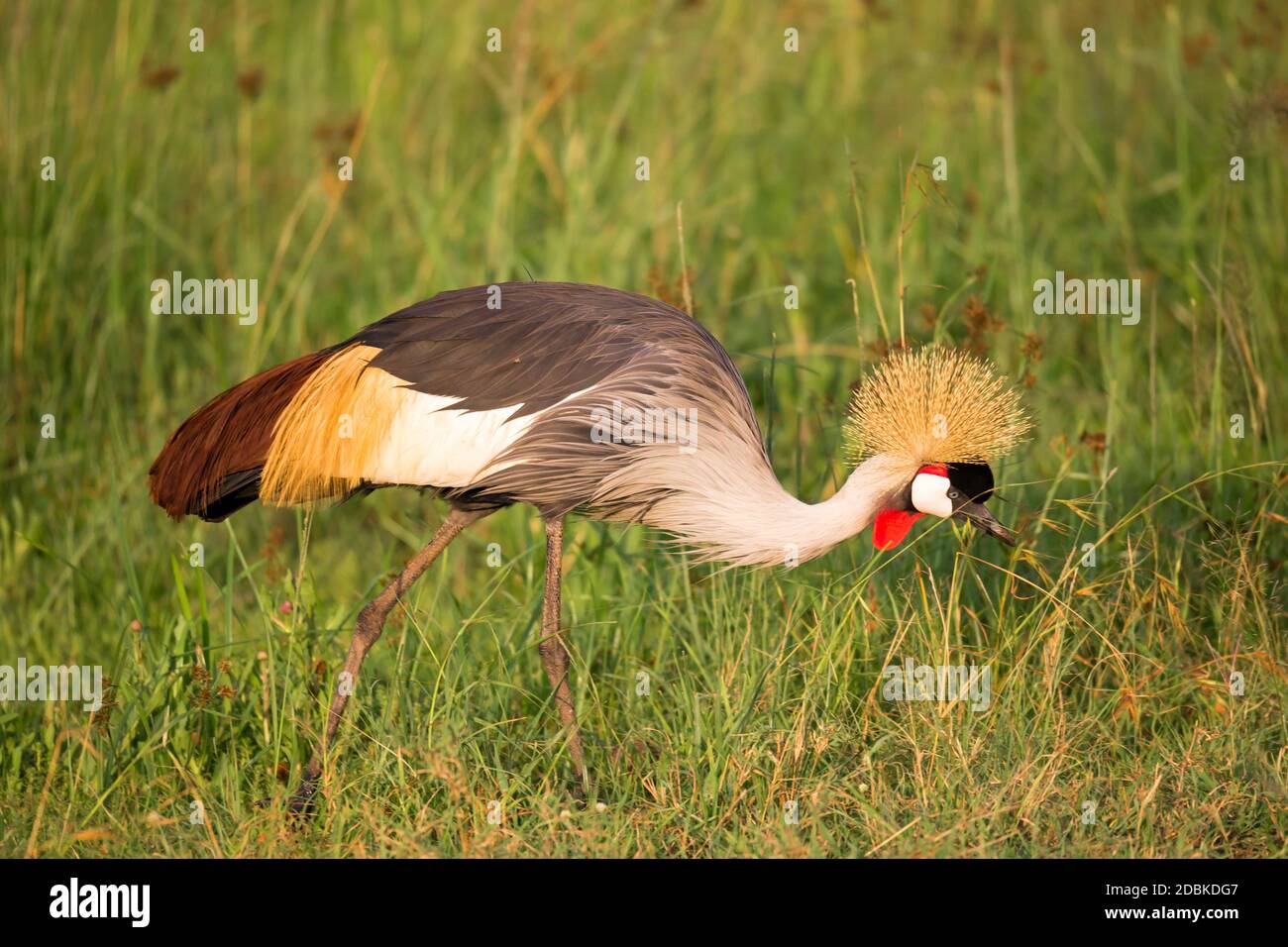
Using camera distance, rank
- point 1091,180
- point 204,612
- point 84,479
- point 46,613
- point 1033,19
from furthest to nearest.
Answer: point 1033,19
point 1091,180
point 84,479
point 46,613
point 204,612

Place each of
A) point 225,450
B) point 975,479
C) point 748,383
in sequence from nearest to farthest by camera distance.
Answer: point 975,479 → point 225,450 → point 748,383

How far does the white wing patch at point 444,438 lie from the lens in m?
3.35

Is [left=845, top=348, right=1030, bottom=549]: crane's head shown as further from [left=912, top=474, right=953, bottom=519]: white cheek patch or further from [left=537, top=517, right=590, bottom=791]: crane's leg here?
[left=537, top=517, right=590, bottom=791]: crane's leg

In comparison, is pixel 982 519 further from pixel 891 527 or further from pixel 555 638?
pixel 555 638

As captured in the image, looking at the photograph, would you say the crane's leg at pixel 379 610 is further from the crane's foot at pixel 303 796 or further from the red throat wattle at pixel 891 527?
the red throat wattle at pixel 891 527

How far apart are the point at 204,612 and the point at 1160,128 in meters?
3.96

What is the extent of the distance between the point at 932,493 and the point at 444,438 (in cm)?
106

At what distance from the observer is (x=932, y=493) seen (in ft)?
10.7

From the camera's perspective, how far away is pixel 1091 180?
5.61 metres

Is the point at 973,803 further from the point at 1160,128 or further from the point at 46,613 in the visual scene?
the point at 1160,128

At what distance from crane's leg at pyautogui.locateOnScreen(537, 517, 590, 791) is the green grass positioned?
6 centimetres

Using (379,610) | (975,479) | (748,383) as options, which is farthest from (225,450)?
(748,383)

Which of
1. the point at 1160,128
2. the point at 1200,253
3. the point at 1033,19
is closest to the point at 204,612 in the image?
the point at 1200,253

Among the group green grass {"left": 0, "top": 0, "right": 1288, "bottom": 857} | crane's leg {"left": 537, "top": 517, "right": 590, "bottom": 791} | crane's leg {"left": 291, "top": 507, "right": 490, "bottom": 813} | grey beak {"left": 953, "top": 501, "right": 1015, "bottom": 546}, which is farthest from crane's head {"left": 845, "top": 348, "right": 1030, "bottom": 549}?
crane's leg {"left": 291, "top": 507, "right": 490, "bottom": 813}
